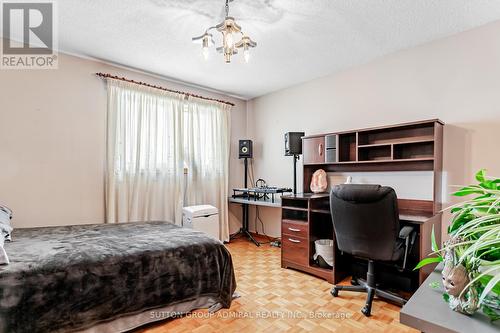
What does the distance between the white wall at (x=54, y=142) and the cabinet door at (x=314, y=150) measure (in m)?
2.52

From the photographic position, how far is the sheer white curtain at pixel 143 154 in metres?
3.20

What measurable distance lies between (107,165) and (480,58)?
4.03m

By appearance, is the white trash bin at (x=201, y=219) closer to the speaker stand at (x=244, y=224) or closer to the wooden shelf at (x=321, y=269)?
the speaker stand at (x=244, y=224)

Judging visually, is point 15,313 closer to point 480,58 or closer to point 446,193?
point 446,193

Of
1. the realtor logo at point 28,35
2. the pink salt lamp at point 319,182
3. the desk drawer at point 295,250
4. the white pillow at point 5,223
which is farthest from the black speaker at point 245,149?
the white pillow at point 5,223

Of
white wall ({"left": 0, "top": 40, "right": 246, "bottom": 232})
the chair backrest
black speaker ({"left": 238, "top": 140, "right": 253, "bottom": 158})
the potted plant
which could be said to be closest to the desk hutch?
the chair backrest

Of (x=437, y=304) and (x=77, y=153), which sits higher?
(x=77, y=153)

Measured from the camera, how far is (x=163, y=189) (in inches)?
142

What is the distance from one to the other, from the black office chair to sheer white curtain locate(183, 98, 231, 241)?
2.24 meters

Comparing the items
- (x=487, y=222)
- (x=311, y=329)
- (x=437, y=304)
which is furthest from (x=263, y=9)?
(x=311, y=329)

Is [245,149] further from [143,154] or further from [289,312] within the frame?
[289,312]

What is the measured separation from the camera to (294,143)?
3590 millimetres

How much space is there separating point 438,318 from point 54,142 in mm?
3480

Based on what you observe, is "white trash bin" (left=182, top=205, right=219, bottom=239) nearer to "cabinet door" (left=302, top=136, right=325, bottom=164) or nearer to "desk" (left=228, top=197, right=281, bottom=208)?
"desk" (left=228, top=197, right=281, bottom=208)
